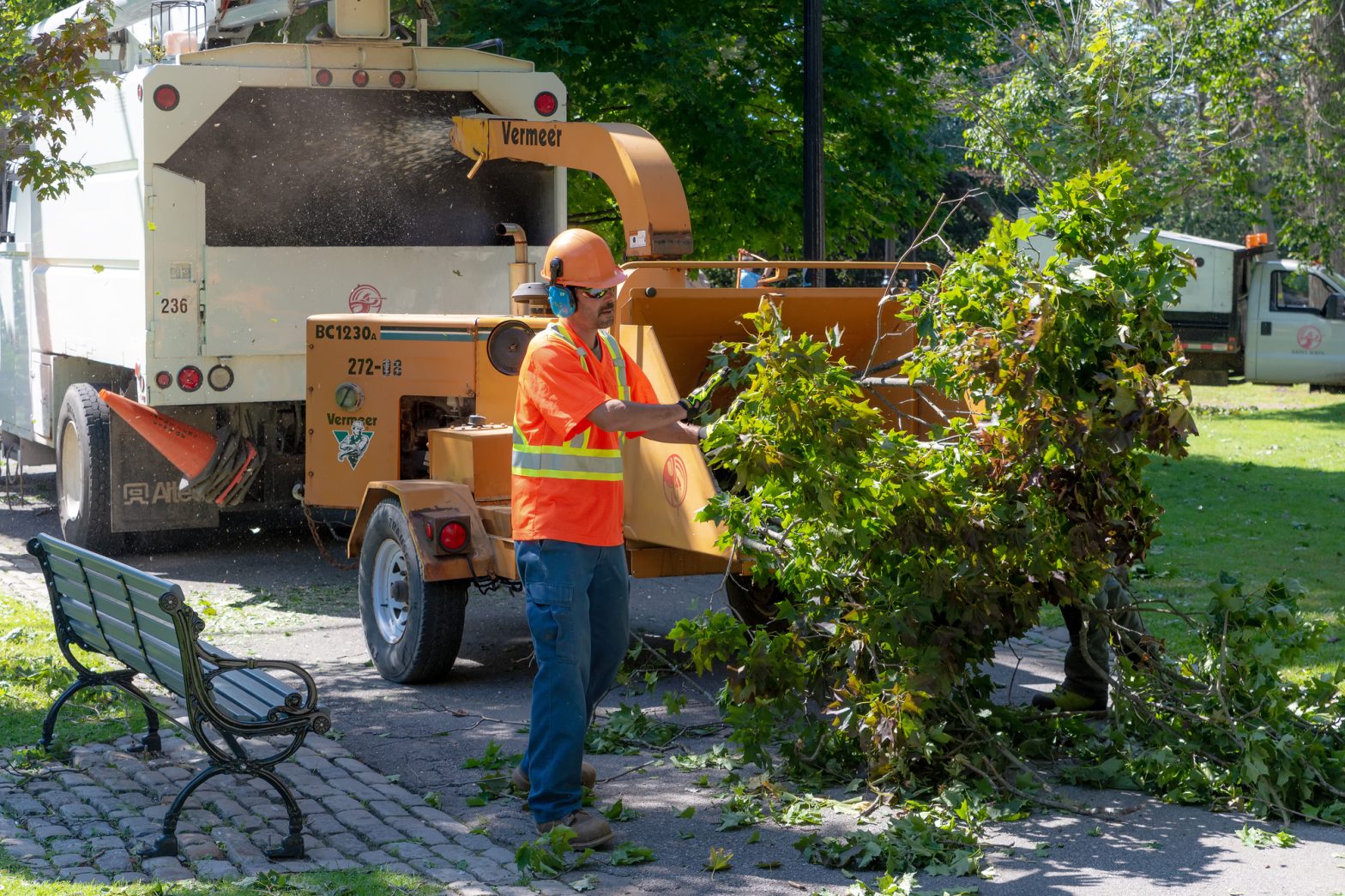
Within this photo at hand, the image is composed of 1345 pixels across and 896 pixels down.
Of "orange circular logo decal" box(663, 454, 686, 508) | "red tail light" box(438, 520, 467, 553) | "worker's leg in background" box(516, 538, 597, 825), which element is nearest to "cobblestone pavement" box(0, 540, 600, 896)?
"worker's leg in background" box(516, 538, 597, 825)

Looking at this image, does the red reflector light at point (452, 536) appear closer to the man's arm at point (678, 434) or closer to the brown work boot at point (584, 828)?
the man's arm at point (678, 434)

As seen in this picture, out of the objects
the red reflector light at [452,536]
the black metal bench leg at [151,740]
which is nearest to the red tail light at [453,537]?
the red reflector light at [452,536]

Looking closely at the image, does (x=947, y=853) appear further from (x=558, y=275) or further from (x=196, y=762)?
(x=196, y=762)

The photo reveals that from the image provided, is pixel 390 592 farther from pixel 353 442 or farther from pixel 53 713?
pixel 53 713

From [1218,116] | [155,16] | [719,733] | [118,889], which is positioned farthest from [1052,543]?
[1218,116]

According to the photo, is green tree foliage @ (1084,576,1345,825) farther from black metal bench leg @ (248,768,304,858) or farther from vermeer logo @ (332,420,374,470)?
vermeer logo @ (332,420,374,470)

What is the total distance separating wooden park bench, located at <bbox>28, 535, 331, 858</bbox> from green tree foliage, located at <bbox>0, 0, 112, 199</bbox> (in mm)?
3257

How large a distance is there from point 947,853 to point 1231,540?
22.5 feet

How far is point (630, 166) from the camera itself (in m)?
7.80

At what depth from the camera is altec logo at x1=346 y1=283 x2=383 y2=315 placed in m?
10.1

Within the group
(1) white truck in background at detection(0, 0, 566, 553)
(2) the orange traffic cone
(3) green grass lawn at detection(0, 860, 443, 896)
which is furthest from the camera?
(2) the orange traffic cone

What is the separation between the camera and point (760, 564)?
562 centimetres

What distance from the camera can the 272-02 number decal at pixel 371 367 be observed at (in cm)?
811

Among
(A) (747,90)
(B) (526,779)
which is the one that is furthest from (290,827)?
(A) (747,90)
